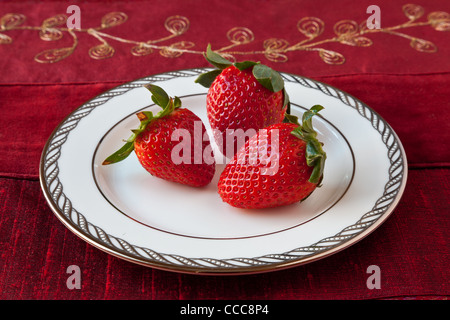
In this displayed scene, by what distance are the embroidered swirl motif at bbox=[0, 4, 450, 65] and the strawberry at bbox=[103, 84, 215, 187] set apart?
1.24ft

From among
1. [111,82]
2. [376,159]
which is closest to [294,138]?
[376,159]

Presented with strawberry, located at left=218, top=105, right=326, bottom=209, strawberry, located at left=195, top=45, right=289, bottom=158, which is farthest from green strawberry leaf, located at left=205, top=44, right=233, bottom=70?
strawberry, located at left=218, top=105, right=326, bottom=209

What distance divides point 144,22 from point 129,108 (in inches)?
14.4

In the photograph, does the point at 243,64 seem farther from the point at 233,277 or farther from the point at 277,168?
the point at 233,277

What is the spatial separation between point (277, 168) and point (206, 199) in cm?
12

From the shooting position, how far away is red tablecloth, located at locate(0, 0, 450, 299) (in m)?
0.65

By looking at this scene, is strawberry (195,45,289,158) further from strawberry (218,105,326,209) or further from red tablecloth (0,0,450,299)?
red tablecloth (0,0,450,299)

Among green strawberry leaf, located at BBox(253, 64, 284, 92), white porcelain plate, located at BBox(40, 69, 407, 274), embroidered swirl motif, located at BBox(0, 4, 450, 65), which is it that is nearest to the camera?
white porcelain plate, located at BBox(40, 69, 407, 274)

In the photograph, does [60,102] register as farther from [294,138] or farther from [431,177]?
[431,177]

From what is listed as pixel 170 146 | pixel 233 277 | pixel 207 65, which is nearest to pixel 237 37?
pixel 207 65

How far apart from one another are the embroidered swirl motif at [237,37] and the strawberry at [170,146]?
38cm

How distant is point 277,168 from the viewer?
67cm

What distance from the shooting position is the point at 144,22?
119 cm

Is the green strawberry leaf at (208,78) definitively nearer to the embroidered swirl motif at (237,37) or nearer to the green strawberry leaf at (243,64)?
the green strawberry leaf at (243,64)
